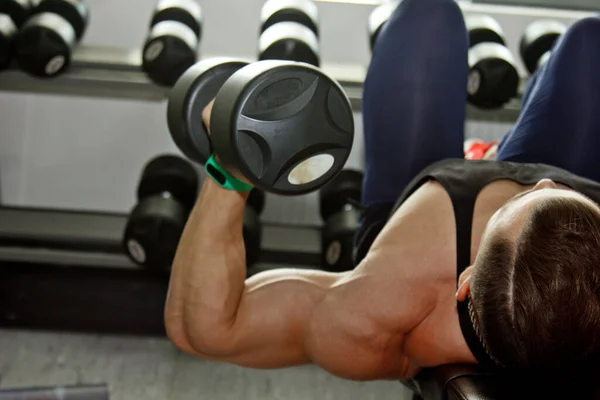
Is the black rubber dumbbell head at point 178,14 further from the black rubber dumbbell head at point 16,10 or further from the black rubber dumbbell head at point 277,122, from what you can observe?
the black rubber dumbbell head at point 277,122

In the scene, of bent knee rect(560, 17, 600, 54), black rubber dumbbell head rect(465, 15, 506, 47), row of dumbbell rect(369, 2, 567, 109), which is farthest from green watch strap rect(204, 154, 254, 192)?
black rubber dumbbell head rect(465, 15, 506, 47)

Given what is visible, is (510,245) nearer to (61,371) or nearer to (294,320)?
(294,320)

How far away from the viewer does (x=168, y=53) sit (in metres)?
2.08

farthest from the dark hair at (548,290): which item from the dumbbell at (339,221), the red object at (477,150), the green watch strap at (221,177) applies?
the dumbbell at (339,221)

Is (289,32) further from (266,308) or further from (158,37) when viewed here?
(266,308)

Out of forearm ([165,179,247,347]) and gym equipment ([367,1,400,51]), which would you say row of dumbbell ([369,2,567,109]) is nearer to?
gym equipment ([367,1,400,51])

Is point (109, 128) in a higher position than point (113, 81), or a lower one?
lower

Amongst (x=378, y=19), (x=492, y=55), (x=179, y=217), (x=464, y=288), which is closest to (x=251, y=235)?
(x=179, y=217)

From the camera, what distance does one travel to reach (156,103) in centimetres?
267

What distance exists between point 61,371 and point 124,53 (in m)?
0.94

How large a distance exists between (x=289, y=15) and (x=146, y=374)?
42.0 inches

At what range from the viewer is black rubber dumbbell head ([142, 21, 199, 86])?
208cm

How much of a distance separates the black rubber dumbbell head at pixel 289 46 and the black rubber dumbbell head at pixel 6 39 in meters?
0.67

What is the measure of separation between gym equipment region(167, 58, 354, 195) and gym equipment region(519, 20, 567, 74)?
1.40 metres
